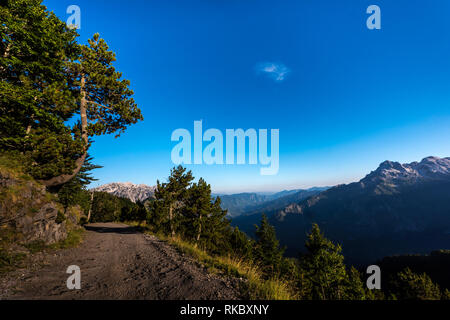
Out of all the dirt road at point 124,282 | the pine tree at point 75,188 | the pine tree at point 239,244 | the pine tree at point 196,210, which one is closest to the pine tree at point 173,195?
the pine tree at point 196,210

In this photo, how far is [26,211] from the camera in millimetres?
9438

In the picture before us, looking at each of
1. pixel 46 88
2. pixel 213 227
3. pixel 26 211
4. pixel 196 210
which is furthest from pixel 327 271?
pixel 46 88

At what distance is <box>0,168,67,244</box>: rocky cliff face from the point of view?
27.9 feet

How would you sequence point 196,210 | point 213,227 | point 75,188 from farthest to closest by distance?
1. point 213,227
2. point 196,210
3. point 75,188

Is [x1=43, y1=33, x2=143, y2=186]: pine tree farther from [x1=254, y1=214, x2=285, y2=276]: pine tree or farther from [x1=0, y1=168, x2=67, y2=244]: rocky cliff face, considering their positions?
[x1=254, y1=214, x2=285, y2=276]: pine tree

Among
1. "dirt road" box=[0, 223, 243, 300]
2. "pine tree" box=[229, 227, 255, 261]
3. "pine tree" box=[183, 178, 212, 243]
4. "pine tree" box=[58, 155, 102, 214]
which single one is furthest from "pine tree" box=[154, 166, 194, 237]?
"pine tree" box=[229, 227, 255, 261]

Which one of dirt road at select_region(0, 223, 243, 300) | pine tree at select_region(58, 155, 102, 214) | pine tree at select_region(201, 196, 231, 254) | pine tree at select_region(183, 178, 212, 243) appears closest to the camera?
dirt road at select_region(0, 223, 243, 300)

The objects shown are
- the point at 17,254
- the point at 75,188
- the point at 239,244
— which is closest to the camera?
the point at 17,254

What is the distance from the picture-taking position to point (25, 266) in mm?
6719

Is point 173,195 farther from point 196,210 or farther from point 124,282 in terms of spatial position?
point 124,282
